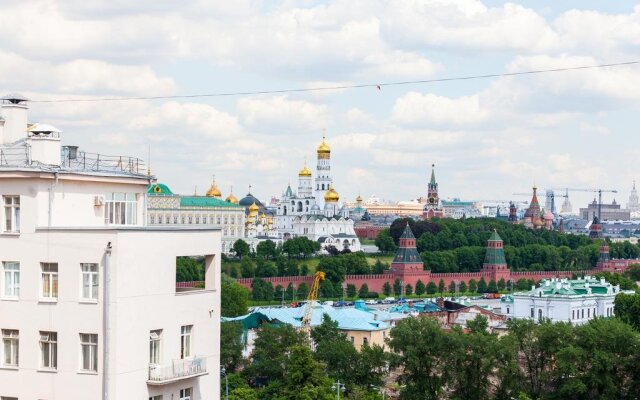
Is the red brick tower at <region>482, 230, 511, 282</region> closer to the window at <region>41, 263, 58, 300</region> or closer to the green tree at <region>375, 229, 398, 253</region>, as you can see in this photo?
the green tree at <region>375, 229, 398, 253</region>

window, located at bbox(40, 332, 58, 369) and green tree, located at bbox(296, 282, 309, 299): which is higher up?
window, located at bbox(40, 332, 58, 369)

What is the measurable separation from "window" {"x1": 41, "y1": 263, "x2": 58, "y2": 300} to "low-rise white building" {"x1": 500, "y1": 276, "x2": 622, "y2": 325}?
86.9 metres

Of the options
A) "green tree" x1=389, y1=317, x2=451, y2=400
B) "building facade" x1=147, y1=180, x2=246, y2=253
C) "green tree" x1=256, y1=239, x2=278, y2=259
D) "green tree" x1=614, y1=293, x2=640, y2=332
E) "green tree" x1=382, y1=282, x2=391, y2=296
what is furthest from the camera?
"building facade" x1=147, y1=180, x2=246, y2=253

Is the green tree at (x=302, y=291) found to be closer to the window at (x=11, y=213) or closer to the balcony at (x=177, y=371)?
the balcony at (x=177, y=371)

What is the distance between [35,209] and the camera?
60.1 ft

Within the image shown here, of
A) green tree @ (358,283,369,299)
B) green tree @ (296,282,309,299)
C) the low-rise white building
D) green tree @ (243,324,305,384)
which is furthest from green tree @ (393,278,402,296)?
green tree @ (243,324,305,384)

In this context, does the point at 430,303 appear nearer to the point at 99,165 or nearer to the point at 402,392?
the point at 402,392

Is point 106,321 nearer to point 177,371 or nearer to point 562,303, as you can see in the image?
point 177,371

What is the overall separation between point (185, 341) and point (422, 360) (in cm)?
4021

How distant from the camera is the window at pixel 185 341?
18750 millimetres

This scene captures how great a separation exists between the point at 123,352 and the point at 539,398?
39535 millimetres

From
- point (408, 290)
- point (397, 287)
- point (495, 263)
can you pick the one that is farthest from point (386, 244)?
point (408, 290)

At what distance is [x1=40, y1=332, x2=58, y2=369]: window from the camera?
18.0 m

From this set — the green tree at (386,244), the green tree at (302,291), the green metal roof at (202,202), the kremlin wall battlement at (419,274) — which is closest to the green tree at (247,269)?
the kremlin wall battlement at (419,274)
